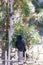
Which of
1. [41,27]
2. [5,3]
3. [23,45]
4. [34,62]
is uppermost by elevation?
[5,3]

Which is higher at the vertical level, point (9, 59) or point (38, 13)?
point (38, 13)

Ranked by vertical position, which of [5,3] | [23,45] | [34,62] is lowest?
[34,62]

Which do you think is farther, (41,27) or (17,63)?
(41,27)

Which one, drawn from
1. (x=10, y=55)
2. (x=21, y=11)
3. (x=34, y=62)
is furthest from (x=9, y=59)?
(x=21, y=11)

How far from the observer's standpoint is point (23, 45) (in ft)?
10.1

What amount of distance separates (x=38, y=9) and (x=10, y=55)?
2.43ft

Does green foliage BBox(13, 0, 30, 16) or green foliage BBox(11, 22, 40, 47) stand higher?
green foliage BBox(13, 0, 30, 16)

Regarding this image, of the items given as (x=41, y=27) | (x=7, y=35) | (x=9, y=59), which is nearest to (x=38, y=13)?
(x=41, y=27)

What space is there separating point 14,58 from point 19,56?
0.13 metres

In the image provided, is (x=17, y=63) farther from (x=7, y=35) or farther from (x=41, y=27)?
(x=41, y=27)

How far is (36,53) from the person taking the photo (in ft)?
10.7

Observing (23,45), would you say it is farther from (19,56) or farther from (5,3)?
(5,3)

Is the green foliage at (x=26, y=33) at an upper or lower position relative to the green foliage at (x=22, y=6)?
lower

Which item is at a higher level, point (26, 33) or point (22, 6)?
point (22, 6)
